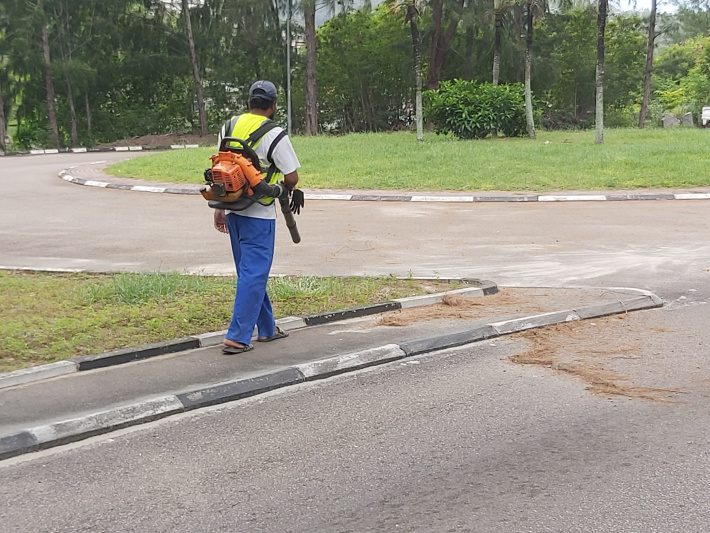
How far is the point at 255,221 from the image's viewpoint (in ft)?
19.4

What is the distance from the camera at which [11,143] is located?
1672 inches

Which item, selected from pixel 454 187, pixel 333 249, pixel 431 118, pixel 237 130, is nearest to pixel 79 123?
pixel 431 118

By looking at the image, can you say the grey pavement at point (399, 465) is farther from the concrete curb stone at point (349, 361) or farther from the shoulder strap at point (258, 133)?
the shoulder strap at point (258, 133)

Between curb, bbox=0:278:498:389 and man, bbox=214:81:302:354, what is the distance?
36 cm

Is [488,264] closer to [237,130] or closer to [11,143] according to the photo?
[237,130]

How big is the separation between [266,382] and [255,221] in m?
1.20

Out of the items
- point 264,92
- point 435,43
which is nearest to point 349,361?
point 264,92

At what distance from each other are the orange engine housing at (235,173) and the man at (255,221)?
0.22 metres

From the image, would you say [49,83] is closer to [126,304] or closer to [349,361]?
[126,304]

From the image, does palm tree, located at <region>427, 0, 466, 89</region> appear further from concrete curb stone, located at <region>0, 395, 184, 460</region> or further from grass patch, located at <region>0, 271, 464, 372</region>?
concrete curb stone, located at <region>0, 395, 184, 460</region>

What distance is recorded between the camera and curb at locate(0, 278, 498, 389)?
5465 mm

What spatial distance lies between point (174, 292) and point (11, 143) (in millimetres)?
38800

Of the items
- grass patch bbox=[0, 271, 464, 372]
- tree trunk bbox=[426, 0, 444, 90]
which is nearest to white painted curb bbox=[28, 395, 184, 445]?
grass patch bbox=[0, 271, 464, 372]

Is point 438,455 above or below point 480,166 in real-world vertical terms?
below
